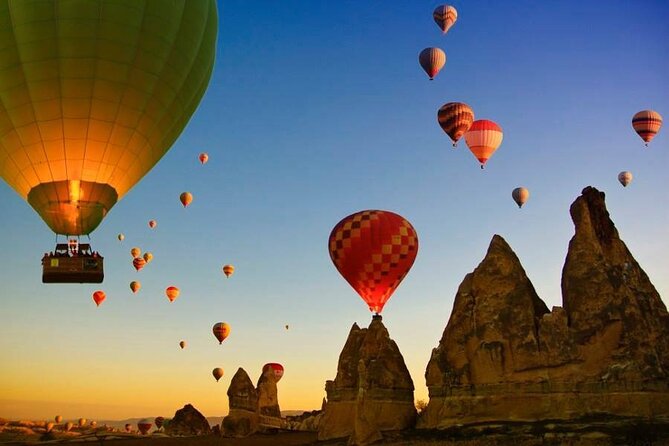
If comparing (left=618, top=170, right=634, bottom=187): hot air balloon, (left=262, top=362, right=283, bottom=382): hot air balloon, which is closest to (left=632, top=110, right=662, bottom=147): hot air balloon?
(left=618, top=170, right=634, bottom=187): hot air balloon

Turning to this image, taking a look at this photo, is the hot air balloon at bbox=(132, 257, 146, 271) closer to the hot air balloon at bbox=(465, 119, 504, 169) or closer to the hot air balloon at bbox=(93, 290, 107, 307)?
the hot air balloon at bbox=(93, 290, 107, 307)

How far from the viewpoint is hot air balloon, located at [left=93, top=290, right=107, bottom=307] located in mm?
64750

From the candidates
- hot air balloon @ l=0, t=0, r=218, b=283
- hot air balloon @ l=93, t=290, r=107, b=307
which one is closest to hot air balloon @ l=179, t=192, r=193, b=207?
hot air balloon @ l=93, t=290, r=107, b=307

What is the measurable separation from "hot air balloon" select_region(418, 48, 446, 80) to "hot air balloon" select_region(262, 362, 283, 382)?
3255cm

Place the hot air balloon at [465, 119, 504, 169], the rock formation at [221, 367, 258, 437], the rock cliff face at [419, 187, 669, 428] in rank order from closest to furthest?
the rock cliff face at [419, 187, 669, 428] → the hot air balloon at [465, 119, 504, 169] → the rock formation at [221, 367, 258, 437]

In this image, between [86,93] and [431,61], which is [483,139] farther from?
[86,93]

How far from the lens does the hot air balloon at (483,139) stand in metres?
52.0

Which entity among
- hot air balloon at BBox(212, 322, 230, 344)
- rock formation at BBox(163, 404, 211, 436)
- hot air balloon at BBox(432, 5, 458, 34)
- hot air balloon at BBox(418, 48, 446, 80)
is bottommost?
rock formation at BBox(163, 404, 211, 436)

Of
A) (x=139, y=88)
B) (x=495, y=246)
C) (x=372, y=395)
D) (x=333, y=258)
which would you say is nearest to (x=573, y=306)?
(x=495, y=246)

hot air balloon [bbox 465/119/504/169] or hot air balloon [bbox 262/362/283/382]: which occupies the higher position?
hot air balloon [bbox 465/119/504/169]

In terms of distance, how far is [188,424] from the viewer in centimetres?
7250

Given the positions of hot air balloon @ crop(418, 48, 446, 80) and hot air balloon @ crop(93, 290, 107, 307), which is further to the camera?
hot air balloon @ crop(93, 290, 107, 307)

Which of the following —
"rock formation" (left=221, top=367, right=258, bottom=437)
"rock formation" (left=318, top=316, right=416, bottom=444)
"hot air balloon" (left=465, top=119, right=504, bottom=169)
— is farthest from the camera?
"rock formation" (left=221, top=367, right=258, bottom=437)

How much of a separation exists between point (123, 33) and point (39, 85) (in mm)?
4010
